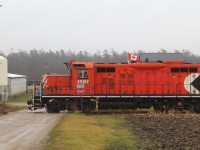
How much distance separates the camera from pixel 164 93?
32531 millimetres

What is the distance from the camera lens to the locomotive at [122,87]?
105 ft

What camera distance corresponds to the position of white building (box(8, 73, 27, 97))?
66.2m

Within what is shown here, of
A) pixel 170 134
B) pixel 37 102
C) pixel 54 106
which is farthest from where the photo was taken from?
pixel 37 102

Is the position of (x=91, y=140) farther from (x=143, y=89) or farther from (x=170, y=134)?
(x=143, y=89)

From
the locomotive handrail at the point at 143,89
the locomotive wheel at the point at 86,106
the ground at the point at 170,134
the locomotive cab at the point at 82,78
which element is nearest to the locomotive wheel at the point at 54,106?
the locomotive cab at the point at 82,78

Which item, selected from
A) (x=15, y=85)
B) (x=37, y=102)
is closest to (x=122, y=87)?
(x=37, y=102)

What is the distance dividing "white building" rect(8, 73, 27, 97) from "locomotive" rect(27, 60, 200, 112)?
34347 millimetres

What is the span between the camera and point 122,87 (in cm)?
3253

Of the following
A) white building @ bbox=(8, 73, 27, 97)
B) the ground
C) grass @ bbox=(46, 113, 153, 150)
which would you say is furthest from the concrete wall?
grass @ bbox=(46, 113, 153, 150)

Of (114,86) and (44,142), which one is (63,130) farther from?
(114,86)

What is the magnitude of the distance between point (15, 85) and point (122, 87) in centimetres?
4255

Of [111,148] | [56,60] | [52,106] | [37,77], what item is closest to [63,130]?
[111,148]

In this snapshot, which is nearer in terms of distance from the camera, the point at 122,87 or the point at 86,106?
the point at 86,106

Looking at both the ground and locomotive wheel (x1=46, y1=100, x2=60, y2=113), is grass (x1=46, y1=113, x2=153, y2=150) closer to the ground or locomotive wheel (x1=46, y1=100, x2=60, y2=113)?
the ground
